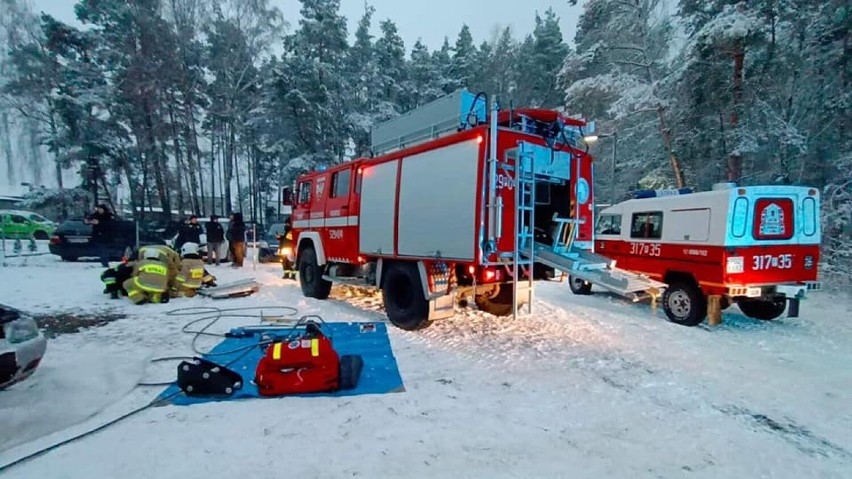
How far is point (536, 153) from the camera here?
5406mm

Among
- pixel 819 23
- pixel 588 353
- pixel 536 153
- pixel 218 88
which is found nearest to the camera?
pixel 588 353

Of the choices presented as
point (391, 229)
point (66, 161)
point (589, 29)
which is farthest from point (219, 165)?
point (391, 229)

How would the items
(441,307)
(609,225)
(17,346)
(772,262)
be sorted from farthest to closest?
1. (609,225)
2. (772,262)
3. (441,307)
4. (17,346)

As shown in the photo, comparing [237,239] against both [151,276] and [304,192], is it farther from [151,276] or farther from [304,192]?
[151,276]

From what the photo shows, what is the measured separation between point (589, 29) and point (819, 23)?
683cm

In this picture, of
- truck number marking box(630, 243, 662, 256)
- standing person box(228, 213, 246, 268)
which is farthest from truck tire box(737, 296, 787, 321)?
standing person box(228, 213, 246, 268)

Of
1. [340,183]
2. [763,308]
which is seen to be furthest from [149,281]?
[763,308]

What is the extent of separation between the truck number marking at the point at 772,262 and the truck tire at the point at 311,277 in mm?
7438

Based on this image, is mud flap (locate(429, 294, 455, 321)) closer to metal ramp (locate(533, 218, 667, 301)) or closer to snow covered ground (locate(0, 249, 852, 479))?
snow covered ground (locate(0, 249, 852, 479))

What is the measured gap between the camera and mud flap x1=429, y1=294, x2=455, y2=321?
5570 mm

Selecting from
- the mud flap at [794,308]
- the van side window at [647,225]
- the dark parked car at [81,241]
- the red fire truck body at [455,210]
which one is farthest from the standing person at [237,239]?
the mud flap at [794,308]

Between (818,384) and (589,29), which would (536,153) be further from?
(589,29)

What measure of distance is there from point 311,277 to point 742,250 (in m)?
7.64

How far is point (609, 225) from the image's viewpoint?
29.4ft
